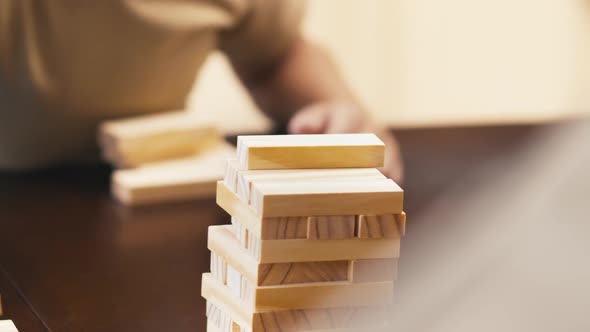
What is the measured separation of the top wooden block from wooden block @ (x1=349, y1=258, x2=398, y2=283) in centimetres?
8

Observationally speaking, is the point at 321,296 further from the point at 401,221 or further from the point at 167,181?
the point at 167,181

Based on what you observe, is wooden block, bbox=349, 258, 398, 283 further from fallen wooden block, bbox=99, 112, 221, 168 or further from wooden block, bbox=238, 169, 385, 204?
fallen wooden block, bbox=99, 112, 221, 168

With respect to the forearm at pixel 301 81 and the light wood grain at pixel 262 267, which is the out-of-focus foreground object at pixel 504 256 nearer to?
the light wood grain at pixel 262 267

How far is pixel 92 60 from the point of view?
1396 millimetres

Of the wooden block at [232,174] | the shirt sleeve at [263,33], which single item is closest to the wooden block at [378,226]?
the wooden block at [232,174]

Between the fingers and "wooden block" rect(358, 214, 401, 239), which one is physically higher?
"wooden block" rect(358, 214, 401, 239)

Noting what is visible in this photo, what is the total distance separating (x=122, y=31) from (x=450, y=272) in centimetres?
63

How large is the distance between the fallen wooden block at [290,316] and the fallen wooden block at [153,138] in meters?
0.59

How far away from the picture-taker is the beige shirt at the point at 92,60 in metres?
1.35

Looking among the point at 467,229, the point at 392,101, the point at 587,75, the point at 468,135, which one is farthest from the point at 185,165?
the point at 587,75

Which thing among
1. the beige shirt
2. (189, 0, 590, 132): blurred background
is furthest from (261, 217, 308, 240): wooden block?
(189, 0, 590, 132): blurred background

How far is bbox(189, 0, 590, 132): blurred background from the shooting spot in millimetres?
2334

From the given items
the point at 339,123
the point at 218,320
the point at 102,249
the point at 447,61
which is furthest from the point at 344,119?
the point at 447,61

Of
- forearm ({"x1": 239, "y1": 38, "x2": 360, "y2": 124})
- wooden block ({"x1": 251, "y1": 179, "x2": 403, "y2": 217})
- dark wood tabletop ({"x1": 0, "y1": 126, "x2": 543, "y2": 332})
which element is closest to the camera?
wooden block ({"x1": 251, "y1": 179, "x2": 403, "y2": 217})
